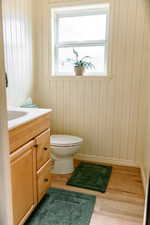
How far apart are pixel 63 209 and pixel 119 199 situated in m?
0.57

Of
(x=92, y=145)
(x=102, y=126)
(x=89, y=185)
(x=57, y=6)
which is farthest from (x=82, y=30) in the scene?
(x=89, y=185)

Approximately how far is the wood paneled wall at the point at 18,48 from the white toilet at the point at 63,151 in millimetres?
698

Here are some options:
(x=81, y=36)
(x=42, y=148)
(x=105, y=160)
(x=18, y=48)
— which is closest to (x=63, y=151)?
(x=42, y=148)

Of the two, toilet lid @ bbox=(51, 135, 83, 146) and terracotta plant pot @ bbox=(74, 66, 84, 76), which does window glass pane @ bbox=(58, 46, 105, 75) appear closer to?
terracotta plant pot @ bbox=(74, 66, 84, 76)

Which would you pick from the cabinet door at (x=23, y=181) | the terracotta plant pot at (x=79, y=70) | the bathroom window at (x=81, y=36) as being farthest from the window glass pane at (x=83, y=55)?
the cabinet door at (x=23, y=181)

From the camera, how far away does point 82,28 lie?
2.59 meters

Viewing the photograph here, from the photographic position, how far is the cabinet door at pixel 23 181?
126 centimetres

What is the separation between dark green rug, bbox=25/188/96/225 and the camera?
156cm

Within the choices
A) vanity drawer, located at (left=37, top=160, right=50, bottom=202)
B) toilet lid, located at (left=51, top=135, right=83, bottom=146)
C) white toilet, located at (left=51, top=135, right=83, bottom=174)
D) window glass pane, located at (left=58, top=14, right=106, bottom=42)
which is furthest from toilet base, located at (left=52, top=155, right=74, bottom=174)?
window glass pane, located at (left=58, top=14, right=106, bottom=42)

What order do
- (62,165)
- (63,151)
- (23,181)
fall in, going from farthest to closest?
1. (62,165)
2. (63,151)
3. (23,181)

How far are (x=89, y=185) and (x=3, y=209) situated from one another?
1.37 metres

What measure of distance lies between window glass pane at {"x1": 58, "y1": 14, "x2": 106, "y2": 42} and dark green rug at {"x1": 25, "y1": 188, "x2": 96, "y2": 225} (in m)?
1.98

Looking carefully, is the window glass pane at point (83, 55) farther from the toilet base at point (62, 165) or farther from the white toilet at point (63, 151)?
the toilet base at point (62, 165)

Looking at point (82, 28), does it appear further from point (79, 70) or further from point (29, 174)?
point (29, 174)
